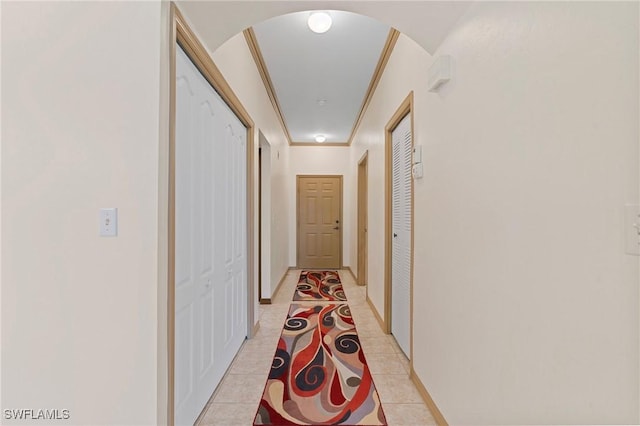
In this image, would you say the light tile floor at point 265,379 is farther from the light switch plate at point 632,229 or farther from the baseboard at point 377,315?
the light switch plate at point 632,229

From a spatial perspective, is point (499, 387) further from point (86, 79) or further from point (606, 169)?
point (86, 79)

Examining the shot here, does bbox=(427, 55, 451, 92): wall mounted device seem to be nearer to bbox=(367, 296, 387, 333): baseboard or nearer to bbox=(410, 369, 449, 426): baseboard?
bbox=(410, 369, 449, 426): baseboard

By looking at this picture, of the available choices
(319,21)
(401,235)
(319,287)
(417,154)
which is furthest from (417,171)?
(319,287)

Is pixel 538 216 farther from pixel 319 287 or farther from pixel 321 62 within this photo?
pixel 319 287

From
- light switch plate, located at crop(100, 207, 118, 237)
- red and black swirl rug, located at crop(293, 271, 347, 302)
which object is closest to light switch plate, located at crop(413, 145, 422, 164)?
light switch plate, located at crop(100, 207, 118, 237)

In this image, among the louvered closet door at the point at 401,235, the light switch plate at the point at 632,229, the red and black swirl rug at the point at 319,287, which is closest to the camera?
the light switch plate at the point at 632,229

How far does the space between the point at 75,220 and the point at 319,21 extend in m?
1.96

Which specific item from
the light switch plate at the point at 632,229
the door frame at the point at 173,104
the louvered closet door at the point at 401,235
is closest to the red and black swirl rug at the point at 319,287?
the louvered closet door at the point at 401,235

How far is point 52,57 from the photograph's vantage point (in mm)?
1187

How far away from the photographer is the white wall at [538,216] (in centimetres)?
69

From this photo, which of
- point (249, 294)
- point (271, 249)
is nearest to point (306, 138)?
point (271, 249)

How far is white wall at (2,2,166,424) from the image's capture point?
A: 1177mm

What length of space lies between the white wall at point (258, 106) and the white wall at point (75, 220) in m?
0.60

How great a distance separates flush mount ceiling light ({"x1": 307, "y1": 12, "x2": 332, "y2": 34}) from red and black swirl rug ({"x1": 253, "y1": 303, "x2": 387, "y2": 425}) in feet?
8.14
